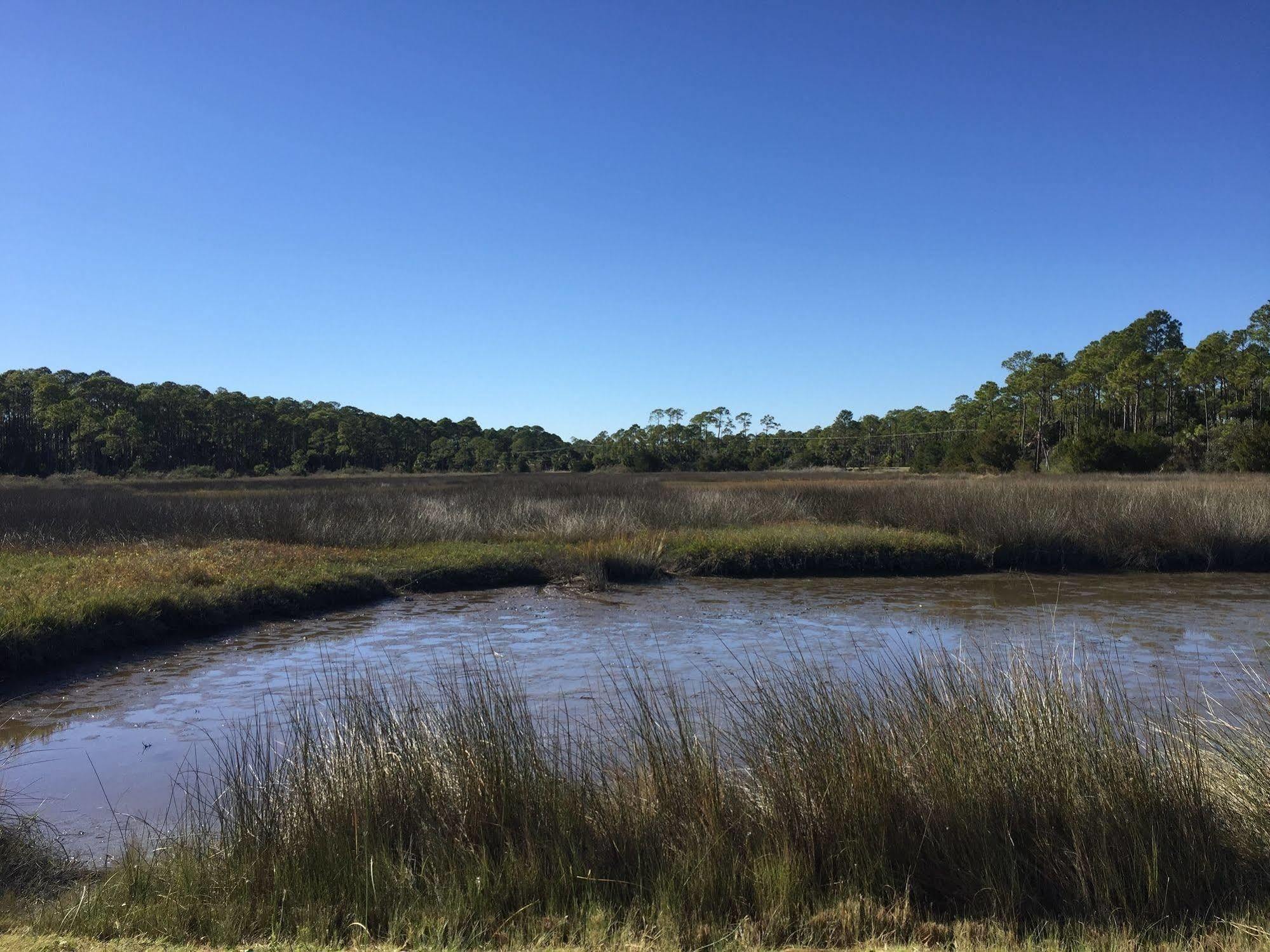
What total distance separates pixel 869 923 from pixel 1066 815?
3.88ft

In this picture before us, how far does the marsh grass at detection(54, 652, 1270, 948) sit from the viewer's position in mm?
3697

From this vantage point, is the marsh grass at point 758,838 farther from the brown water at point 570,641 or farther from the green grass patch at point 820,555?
the green grass patch at point 820,555

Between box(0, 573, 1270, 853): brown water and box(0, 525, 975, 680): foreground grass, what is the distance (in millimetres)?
808

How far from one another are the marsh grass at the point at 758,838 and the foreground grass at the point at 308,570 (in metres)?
8.23

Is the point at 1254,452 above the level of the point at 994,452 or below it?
below

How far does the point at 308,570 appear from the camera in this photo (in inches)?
644

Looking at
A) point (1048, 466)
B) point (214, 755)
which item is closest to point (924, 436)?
point (1048, 466)

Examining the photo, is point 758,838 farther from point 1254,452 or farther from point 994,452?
point 994,452

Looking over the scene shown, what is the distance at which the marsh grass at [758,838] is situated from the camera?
12.1 feet

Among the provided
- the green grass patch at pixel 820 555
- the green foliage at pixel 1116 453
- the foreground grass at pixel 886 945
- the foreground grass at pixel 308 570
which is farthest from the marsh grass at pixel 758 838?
the green foliage at pixel 1116 453

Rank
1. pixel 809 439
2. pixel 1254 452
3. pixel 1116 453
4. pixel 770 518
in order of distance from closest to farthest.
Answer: pixel 770 518, pixel 1254 452, pixel 1116 453, pixel 809 439

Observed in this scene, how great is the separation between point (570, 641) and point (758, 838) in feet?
27.4

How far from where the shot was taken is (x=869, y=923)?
3680 millimetres

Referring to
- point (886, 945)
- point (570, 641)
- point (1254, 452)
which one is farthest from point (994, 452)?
point (886, 945)
